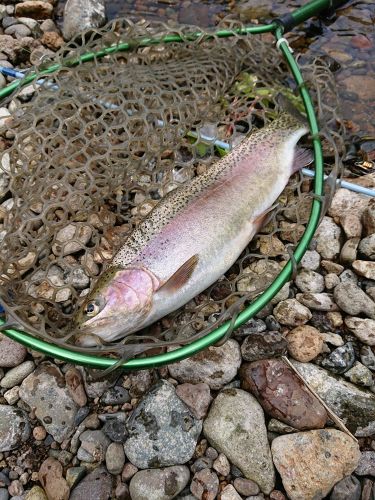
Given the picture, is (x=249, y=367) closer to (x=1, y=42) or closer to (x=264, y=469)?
(x=264, y=469)

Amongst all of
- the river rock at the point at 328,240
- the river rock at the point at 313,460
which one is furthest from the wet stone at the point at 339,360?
the river rock at the point at 328,240

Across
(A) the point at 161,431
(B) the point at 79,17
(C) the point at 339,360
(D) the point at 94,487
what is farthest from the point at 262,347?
(B) the point at 79,17

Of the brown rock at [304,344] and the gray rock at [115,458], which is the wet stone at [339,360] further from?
the gray rock at [115,458]

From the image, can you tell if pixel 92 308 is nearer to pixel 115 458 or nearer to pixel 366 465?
pixel 115 458

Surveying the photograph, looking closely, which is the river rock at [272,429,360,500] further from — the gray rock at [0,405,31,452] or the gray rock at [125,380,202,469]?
the gray rock at [0,405,31,452]

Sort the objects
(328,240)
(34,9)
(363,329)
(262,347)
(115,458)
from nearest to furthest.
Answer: (115,458)
(262,347)
(363,329)
(328,240)
(34,9)

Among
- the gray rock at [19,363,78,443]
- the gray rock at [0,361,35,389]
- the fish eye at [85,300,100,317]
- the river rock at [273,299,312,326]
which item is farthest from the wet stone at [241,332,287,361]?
the gray rock at [0,361,35,389]
